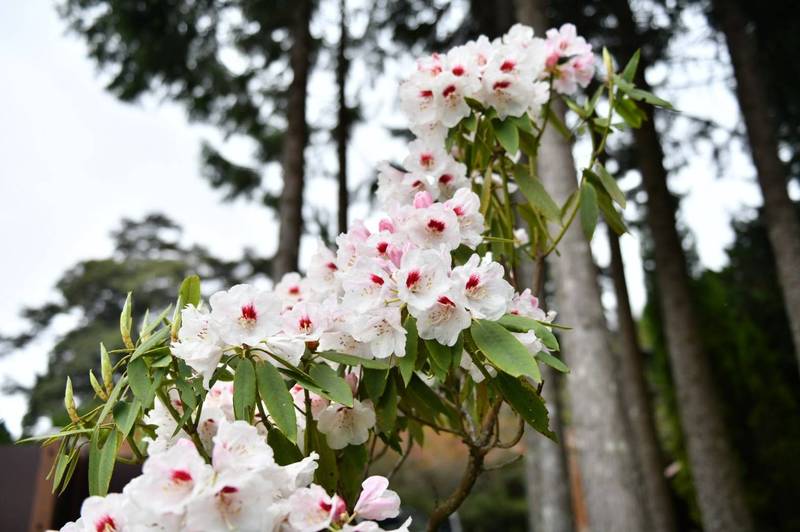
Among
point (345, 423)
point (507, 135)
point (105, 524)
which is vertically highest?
point (507, 135)

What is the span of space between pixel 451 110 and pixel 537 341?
20.8 inches

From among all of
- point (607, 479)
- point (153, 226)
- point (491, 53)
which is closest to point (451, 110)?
point (491, 53)

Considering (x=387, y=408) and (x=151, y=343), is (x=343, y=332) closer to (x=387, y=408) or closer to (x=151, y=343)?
(x=387, y=408)

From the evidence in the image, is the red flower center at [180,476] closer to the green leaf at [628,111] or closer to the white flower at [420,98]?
the white flower at [420,98]

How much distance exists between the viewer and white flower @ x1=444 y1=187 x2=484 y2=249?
108 cm

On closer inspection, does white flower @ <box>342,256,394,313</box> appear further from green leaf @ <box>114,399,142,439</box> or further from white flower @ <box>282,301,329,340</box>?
green leaf @ <box>114,399,142,439</box>

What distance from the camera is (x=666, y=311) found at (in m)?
5.63

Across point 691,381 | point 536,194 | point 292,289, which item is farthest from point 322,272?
point 691,381

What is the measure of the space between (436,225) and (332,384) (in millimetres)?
308

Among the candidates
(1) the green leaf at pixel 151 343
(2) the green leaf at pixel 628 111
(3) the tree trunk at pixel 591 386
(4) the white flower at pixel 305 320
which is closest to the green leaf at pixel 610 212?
(2) the green leaf at pixel 628 111

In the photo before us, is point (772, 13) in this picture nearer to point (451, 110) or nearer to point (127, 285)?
point (451, 110)

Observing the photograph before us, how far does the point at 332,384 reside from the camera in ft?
2.88

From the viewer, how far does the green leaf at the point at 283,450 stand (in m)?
0.92

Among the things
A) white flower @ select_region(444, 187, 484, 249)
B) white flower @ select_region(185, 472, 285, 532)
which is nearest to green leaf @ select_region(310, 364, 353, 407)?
white flower @ select_region(185, 472, 285, 532)
